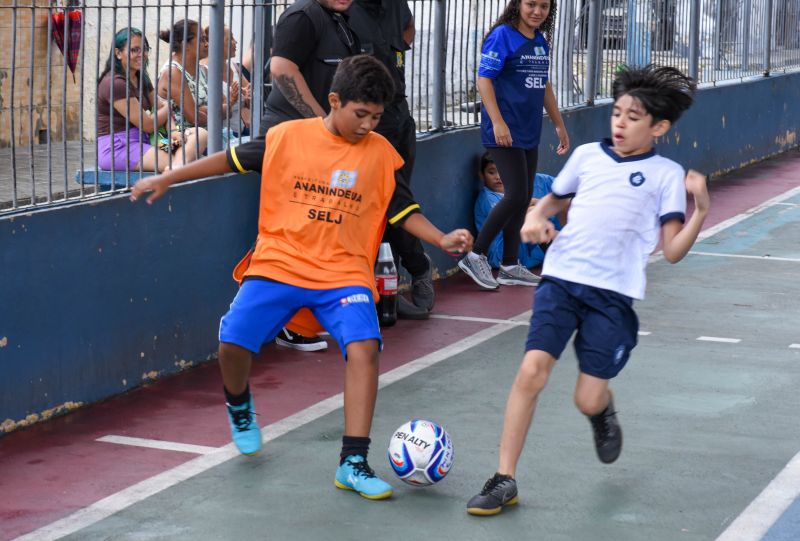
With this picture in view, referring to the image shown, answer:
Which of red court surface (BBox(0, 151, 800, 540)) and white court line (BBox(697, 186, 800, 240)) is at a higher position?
white court line (BBox(697, 186, 800, 240))

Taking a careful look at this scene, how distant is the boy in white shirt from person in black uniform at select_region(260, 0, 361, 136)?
2.50 m

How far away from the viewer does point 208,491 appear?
5285mm

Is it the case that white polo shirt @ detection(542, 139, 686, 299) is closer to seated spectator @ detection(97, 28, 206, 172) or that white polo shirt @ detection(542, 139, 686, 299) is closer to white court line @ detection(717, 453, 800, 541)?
white court line @ detection(717, 453, 800, 541)

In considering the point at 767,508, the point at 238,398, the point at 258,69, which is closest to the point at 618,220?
the point at 767,508

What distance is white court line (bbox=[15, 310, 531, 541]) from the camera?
490 cm

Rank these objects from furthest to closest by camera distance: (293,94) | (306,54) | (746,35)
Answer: (746,35)
(306,54)
(293,94)

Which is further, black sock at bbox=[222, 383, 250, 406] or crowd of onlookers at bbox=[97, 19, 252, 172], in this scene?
crowd of onlookers at bbox=[97, 19, 252, 172]

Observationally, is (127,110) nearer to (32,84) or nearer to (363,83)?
(32,84)

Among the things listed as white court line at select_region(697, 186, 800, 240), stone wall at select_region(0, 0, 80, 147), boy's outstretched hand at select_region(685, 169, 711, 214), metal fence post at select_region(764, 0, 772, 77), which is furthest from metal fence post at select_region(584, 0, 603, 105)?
boy's outstretched hand at select_region(685, 169, 711, 214)

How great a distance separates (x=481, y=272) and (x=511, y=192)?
1.97 ft

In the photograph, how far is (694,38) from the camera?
15.5 metres

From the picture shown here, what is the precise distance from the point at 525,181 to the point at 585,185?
4.10m

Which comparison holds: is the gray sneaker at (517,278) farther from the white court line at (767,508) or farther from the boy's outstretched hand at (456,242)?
the boy's outstretched hand at (456,242)

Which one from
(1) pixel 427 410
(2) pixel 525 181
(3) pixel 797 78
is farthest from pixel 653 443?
(3) pixel 797 78
